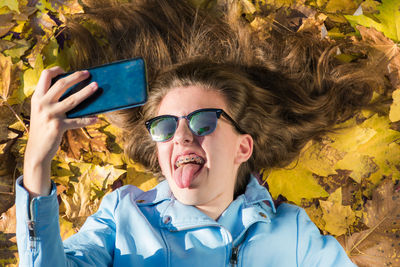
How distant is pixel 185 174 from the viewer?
218 cm

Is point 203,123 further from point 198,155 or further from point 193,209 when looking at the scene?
point 193,209

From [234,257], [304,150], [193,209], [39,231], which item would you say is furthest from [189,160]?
[304,150]

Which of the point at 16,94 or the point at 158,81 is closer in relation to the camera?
the point at 158,81

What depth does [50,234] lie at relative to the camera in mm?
1757

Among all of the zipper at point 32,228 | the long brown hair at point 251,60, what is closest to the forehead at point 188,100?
the long brown hair at point 251,60

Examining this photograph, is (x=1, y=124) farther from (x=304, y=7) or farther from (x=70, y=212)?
(x=304, y=7)

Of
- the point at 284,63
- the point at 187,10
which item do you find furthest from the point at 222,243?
the point at 187,10

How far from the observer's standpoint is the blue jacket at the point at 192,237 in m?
2.20

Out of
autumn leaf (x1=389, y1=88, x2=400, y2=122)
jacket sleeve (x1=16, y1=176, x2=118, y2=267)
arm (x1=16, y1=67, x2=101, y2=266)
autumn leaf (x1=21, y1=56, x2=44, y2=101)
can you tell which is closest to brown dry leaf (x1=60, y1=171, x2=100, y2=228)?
autumn leaf (x1=21, y1=56, x2=44, y2=101)

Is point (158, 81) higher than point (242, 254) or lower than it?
higher

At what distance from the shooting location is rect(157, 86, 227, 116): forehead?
2281mm

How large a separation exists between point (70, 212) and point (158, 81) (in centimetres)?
98

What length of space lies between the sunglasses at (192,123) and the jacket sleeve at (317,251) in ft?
2.39

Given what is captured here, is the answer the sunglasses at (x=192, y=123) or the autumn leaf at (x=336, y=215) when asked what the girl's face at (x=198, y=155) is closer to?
the sunglasses at (x=192, y=123)
